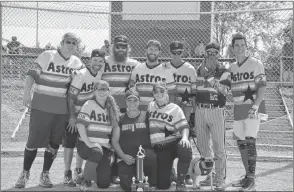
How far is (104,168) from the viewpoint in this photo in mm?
5211

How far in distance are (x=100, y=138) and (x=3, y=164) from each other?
2876 millimetres

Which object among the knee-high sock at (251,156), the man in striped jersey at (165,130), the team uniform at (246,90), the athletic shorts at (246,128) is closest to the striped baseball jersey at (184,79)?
the team uniform at (246,90)

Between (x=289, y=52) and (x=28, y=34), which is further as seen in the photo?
(x=289, y=52)

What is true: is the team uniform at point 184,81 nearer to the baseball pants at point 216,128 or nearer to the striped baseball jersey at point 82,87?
the baseball pants at point 216,128

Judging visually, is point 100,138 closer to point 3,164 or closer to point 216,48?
point 216,48

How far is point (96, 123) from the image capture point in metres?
5.27

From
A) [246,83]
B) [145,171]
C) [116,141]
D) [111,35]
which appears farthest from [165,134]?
[111,35]

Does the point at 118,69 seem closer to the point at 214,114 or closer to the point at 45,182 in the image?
the point at 214,114

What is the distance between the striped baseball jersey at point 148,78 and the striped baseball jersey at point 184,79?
6.0 inches

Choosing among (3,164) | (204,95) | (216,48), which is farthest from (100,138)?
(3,164)

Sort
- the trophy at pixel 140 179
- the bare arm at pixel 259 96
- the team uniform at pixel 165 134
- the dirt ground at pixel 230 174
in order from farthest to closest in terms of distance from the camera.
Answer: the dirt ground at pixel 230 174, the bare arm at pixel 259 96, the team uniform at pixel 165 134, the trophy at pixel 140 179

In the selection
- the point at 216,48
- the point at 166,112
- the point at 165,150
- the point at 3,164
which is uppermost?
the point at 216,48

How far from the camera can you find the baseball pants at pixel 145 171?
5070 mm

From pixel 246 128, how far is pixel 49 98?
2.53 metres
